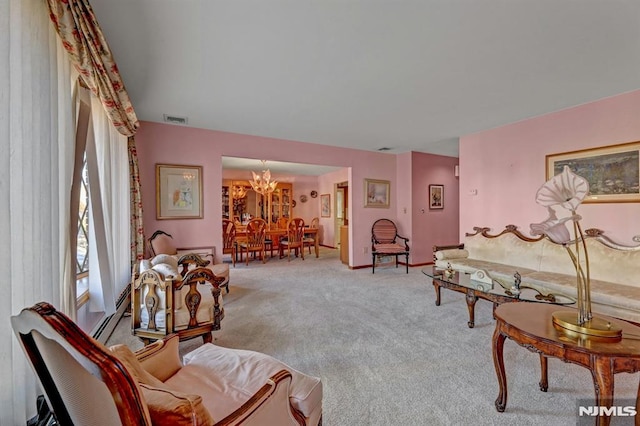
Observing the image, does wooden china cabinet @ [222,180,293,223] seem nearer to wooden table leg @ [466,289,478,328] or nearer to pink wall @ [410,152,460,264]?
pink wall @ [410,152,460,264]

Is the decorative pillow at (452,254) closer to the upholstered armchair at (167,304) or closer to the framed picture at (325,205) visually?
the upholstered armchair at (167,304)

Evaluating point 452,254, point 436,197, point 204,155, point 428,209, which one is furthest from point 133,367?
point 436,197

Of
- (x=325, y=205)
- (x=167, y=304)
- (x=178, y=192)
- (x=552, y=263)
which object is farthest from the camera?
(x=325, y=205)

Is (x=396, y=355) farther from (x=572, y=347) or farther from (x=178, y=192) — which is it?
(x=178, y=192)

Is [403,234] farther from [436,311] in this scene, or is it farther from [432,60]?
[432,60]

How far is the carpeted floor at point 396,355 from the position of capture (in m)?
1.61

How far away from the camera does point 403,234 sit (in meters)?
5.88

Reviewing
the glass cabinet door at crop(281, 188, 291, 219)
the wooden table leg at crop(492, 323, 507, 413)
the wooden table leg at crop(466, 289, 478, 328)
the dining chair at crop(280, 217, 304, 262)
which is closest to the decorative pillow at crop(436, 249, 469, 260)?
the wooden table leg at crop(466, 289, 478, 328)

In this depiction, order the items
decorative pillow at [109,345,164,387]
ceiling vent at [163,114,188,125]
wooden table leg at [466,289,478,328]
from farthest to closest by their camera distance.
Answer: ceiling vent at [163,114,188,125] < wooden table leg at [466,289,478,328] < decorative pillow at [109,345,164,387]

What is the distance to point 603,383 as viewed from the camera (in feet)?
3.98

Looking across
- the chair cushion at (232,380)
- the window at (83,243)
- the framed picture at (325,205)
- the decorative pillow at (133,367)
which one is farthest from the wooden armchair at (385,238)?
the decorative pillow at (133,367)

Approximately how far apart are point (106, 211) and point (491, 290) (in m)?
3.74

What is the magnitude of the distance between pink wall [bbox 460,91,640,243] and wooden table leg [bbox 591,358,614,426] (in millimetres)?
2698

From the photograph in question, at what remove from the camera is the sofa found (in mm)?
2441
